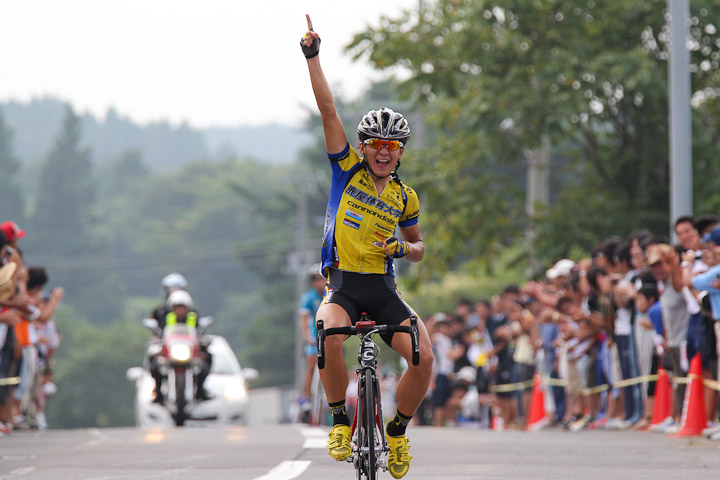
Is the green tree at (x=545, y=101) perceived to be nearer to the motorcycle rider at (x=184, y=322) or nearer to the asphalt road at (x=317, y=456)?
the motorcycle rider at (x=184, y=322)

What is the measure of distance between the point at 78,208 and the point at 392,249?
142396mm

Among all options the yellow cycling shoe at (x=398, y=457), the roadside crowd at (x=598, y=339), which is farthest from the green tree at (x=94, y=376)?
the yellow cycling shoe at (x=398, y=457)

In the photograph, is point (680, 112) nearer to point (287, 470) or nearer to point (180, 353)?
point (180, 353)

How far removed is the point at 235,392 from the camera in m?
21.7

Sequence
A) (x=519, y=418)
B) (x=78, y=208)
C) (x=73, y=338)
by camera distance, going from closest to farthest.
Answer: (x=519, y=418) → (x=73, y=338) → (x=78, y=208)

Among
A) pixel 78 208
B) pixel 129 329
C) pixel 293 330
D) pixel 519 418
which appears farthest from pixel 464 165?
pixel 78 208

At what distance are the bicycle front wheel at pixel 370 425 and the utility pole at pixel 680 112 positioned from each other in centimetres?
1123

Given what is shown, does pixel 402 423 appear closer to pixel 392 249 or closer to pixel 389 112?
pixel 392 249

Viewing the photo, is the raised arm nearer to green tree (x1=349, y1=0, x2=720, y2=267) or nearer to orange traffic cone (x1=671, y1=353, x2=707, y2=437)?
orange traffic cone (x1=671, y1=353, x2=707, y2=437)

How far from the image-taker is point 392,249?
8.41 m

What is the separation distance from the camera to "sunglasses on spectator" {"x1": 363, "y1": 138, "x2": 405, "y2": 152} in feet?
28.7

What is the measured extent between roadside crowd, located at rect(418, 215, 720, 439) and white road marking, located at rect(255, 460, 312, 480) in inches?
171

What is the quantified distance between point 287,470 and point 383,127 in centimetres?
287

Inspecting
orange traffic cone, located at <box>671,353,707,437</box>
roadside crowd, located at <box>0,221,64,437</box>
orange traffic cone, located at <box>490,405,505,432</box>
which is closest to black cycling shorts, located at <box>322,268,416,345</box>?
orange traffic cone, located at <box>671,353,707,437</box>
